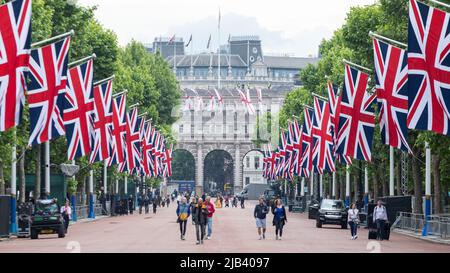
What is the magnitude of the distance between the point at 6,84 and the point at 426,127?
1411 centimetres

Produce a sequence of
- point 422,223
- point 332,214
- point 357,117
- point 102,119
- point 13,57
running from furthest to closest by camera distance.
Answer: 1. point 332,214
2. point 102,119
3. point 422,223
4. point 357,117
5. point 13,57

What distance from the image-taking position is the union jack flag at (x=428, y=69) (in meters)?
38.3

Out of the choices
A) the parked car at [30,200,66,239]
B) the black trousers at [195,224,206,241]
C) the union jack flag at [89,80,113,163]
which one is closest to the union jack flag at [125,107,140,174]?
the union jack flag at [89,80,113,163]

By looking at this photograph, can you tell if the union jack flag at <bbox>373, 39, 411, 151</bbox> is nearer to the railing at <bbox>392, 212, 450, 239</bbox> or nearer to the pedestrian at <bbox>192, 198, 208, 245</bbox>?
the pedestrian at <bbox>192, 198, 208, 245</bbox>

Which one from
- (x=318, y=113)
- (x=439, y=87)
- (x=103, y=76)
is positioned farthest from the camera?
(x=103, y=76)

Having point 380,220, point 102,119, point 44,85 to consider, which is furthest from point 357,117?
point 44,85

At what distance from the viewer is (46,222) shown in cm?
5453

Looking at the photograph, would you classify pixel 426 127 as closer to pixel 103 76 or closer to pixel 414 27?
pixel 414 27

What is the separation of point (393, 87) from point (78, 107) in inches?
620

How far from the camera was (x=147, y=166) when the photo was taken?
99.2m

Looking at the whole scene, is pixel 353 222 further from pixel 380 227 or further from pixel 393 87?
pixel 393 87
